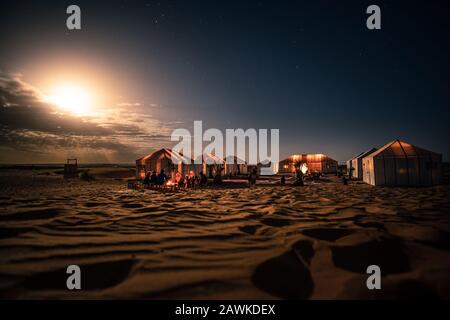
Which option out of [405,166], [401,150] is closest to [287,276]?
[405,166]

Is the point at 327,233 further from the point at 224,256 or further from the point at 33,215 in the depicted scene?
the point at 33,215

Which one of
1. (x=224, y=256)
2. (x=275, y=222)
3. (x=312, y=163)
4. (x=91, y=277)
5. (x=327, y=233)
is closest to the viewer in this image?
(x=91, y=277)

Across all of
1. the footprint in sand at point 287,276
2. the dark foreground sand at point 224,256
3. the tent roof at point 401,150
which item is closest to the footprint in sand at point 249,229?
the dark foreground sand at point 224,256

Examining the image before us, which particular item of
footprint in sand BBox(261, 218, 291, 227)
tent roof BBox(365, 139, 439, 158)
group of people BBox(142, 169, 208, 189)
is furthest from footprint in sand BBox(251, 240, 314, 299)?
tent roof BBox(365, 139, 439, 158)

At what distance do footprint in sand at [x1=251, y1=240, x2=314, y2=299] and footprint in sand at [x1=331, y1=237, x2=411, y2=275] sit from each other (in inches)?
16.1

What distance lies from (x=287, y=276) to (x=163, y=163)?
74.9 feet

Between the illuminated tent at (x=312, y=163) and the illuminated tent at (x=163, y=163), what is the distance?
1170 inches

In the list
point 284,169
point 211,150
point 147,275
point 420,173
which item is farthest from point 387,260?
point 284,169

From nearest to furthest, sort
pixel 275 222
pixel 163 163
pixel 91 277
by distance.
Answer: pixel 91 277 < pixel 275 222 < pixel 163 163

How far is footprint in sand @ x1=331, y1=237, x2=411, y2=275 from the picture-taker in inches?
105

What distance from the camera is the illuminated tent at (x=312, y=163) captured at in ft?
154

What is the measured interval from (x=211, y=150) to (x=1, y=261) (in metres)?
30.8

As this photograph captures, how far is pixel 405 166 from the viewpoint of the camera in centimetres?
1582

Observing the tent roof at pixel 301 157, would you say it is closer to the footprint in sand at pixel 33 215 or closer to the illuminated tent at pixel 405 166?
the illuminated tent at pixel 405 166
